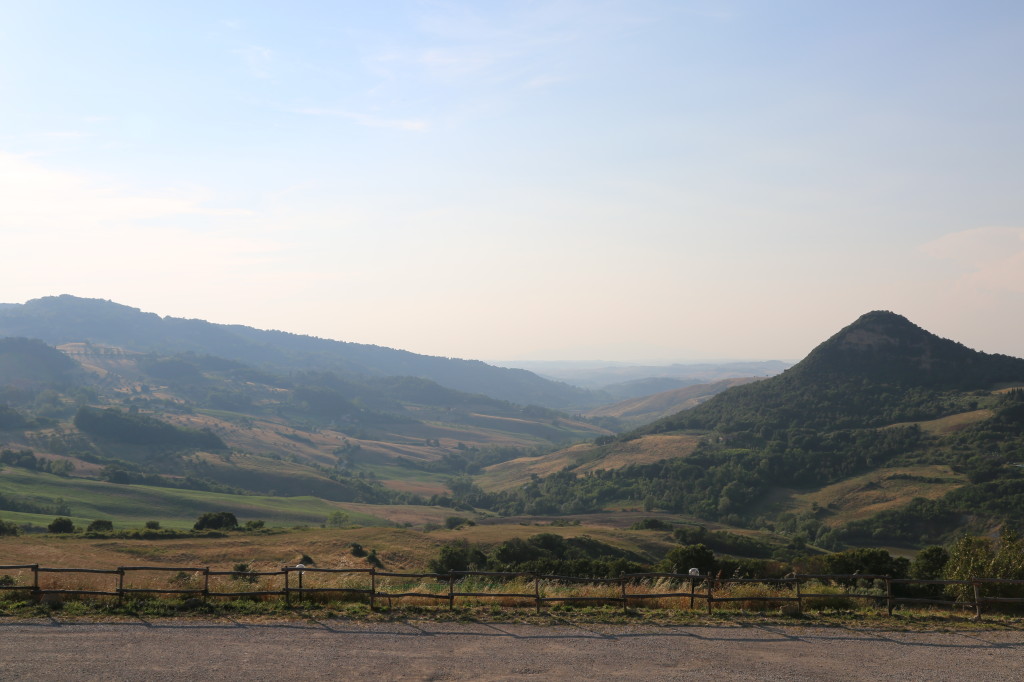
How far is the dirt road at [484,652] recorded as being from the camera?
17.9 metres

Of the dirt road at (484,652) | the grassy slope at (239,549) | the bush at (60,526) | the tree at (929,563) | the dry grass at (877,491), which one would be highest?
the dirt road at (484,652)

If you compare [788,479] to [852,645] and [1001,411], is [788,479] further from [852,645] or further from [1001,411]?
[852,645]

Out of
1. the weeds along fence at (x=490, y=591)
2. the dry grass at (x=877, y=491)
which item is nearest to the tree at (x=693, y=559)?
the weeds along fence at (x=490, y=591)

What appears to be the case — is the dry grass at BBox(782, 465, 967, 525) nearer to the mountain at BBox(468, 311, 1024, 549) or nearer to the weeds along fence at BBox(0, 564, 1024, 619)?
the mountain at BBox(468, 311, 1024, 549)

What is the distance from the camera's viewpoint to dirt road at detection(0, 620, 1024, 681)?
703 inches

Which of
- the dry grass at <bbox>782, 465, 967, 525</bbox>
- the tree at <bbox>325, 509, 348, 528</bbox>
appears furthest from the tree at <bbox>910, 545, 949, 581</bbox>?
the tree at <bbox>325, 509, 348, 528</bbox>

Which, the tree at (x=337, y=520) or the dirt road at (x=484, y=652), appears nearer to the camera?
the dirt road at (x=484, y=652)

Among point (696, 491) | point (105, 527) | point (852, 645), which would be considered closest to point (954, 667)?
point (852, 645)

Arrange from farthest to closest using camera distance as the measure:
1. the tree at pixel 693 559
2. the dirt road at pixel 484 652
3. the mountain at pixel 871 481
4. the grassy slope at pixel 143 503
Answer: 1. the grassy slope at pixel 143 503
2. the mountain at pixel 871 481
3. the tree at pixel 693 559
4. the dirt road at pixel 484 652

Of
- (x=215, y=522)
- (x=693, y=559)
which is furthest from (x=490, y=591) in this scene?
(x=215, y=522)

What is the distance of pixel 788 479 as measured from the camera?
177 meters

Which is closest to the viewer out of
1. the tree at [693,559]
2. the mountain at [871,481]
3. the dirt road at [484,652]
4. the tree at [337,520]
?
the dirt road at [484,652]

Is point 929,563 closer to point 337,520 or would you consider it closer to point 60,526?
point 60,526

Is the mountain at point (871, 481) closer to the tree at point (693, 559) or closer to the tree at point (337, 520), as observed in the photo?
the tree at point (337, 520)
